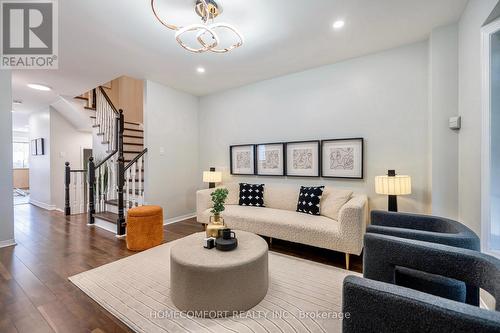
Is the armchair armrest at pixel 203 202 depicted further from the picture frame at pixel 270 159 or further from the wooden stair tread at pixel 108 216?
the wooden stair tread at pixel 108 216

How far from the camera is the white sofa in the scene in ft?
8.06

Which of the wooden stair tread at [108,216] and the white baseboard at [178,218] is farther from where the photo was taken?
the white baseboard at [178,218]

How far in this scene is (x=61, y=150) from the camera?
571 cm

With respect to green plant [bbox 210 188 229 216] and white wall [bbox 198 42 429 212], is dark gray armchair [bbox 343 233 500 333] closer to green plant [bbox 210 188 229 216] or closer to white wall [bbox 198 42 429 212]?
green plant [bbox 210 188 229 216]

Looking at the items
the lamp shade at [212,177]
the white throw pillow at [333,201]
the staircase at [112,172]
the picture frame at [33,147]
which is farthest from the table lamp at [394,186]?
the picture frame at [33,147]

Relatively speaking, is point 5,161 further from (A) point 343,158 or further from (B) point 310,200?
(A) point 343,158

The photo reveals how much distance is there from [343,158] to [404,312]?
2656mm

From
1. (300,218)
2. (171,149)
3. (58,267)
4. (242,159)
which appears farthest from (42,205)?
(300,218)

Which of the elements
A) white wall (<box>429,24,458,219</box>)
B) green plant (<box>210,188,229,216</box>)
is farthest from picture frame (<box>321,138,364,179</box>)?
green plant (<box>210,188,229,216</box>)

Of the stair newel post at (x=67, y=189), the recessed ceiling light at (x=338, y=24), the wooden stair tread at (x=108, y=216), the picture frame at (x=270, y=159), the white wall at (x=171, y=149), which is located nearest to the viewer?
the recessed ceiling light at (x=338, y=24)

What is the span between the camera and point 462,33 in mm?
2318

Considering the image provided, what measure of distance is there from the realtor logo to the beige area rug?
272 centimetres

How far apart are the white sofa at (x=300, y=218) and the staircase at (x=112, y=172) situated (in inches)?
49.9

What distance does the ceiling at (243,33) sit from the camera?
7.06ft
